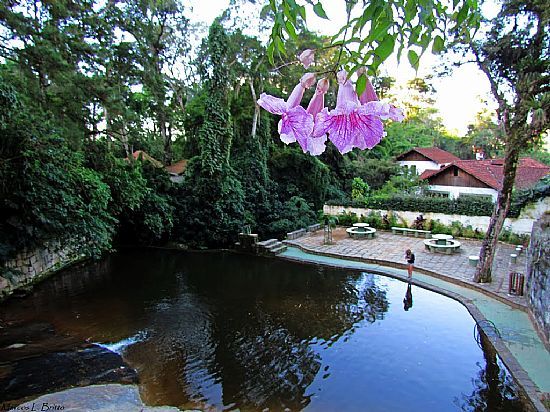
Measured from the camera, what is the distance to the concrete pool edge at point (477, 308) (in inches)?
200

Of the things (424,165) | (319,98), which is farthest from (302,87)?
(424,165)

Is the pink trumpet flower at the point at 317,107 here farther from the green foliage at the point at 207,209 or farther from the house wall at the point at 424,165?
the house wall at the point at 424,165

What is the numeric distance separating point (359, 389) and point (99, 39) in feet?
28.5

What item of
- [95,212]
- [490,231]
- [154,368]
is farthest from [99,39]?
[490,231]

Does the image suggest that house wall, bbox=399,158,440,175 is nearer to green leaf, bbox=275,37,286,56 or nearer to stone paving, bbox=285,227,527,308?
stone paving, bbox=285,227,527,308

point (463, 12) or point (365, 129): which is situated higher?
point (463, 12)

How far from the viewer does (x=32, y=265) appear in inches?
397

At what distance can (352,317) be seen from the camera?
26.3ft

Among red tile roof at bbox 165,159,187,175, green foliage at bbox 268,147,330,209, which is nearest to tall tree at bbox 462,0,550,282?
green foliage at bbox 268,147,330,209

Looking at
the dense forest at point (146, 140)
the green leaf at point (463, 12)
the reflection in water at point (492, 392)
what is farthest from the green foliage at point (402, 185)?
the green leaf at point (463, 12)

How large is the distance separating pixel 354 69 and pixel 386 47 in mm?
69

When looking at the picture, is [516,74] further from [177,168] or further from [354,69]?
[177,168]

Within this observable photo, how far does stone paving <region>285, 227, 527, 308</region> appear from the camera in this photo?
9.38 m

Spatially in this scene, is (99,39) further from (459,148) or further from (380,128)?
(459,148)
